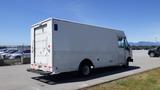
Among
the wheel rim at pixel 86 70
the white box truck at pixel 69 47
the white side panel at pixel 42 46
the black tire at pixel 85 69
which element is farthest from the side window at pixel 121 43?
the white side panel at pixel 42 46

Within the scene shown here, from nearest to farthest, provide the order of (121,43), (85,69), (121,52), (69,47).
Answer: (69,47), (85,69), (121,52), (121,43)

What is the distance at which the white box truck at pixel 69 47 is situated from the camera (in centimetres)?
1077

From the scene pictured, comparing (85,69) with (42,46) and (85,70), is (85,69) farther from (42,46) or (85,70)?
(42,46)

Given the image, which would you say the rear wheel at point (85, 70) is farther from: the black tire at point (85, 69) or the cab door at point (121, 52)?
the cab door at point (121, 52)

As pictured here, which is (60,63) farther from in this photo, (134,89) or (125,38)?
(125,38)

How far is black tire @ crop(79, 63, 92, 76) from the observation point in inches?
483

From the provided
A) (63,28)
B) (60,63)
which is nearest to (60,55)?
(60,63)

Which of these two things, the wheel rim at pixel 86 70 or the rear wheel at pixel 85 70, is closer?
the rear wheel at pixel 85 70

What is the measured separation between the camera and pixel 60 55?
431 inches

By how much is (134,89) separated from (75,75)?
4.96 metres

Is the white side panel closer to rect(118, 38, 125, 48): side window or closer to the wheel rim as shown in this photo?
the wheel rim

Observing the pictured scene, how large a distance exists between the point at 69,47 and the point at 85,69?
184 cm

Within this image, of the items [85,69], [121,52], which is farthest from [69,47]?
[121,52]

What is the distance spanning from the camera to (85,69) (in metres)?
12.5
